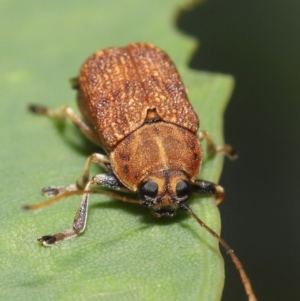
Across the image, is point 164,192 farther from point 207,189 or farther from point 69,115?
point 69,115

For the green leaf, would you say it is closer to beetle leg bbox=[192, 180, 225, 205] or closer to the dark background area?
beetle leg bbox=[192, 180, 225, 205]

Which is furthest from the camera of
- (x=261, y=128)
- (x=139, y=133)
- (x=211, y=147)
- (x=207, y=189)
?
(x=261, y=128)

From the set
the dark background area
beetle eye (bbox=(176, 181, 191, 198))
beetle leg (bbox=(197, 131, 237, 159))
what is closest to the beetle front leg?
beetle eye (bbox=(176, 181, 191, 198))

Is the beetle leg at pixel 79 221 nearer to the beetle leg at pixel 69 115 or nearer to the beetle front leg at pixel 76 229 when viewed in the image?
the beetle front leg at pixel 76 229

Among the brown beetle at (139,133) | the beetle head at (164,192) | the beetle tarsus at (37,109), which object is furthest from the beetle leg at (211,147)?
the beetle tarsus at (37,109)

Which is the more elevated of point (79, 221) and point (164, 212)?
point (164, 212)

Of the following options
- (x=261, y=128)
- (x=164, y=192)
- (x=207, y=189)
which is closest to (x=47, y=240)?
(x=164, y=192)
